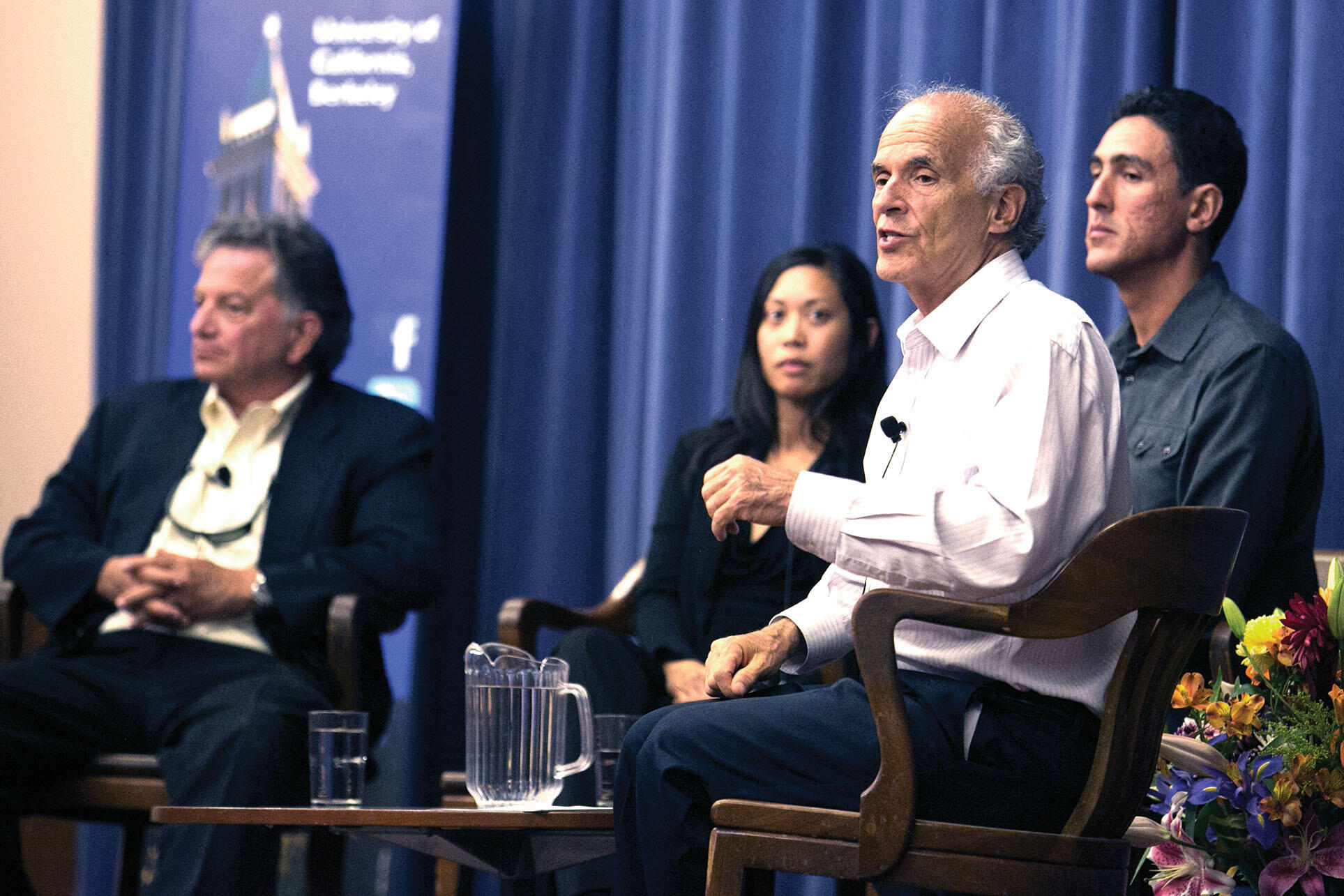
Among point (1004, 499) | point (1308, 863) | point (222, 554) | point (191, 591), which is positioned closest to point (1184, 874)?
point (1308, 863)

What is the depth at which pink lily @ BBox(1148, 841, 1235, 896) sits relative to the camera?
181cm

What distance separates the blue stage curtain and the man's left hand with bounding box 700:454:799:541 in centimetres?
276

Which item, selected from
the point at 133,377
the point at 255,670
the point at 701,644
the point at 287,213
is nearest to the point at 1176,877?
the point at 701,644

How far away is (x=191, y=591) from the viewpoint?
2.96 metres

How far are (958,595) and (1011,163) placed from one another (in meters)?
0.59

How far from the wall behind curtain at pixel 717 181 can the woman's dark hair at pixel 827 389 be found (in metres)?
0.31

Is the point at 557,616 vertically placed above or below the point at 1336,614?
below

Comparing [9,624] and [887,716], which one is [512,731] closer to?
[887,716]

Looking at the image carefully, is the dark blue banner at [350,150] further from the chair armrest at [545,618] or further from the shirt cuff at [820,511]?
the shirt cuff at [820,511]

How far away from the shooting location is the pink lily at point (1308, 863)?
67.6 inches

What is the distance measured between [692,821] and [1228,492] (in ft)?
3.65

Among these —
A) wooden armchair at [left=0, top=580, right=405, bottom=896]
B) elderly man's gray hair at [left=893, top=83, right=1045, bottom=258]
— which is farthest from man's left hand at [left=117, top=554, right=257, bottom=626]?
elderly man's gray hair at [left=893, top=83, right=1045, bottom=258]

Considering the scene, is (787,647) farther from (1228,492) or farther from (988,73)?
(988,73)

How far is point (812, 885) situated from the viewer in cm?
326
